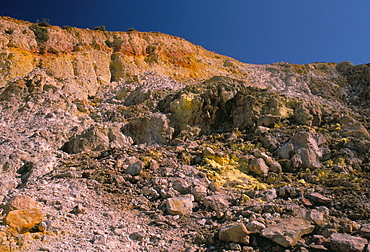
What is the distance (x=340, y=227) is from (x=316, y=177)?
3.51m

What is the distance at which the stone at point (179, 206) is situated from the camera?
6.95 metres

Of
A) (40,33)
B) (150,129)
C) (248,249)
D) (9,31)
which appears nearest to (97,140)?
(150,129)

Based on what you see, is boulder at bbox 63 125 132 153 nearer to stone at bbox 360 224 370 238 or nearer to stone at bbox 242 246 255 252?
stone at bbox 242 246 255 252

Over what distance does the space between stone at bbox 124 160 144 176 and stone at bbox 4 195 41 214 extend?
2.79 m

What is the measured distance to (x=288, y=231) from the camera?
5.46m

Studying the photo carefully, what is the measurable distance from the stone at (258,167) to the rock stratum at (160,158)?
46 millimetres

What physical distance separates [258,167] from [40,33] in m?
19.7

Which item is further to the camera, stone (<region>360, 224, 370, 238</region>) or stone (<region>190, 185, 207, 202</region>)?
stone (<region>190, 185, 207, 202</region>)

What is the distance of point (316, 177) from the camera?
9.05 meters

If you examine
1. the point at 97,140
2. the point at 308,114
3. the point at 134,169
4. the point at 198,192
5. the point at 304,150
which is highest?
the point at 308,114

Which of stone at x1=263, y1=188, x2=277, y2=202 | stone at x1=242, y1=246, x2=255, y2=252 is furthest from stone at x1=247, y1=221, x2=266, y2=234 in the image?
stone at x1=263, y1=188, x2=277, y2=202

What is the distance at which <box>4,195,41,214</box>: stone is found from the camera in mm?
6191

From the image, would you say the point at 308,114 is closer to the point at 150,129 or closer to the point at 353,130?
the point at 353,130

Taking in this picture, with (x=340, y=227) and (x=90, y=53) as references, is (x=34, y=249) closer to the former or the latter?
(x=340, y=227)
